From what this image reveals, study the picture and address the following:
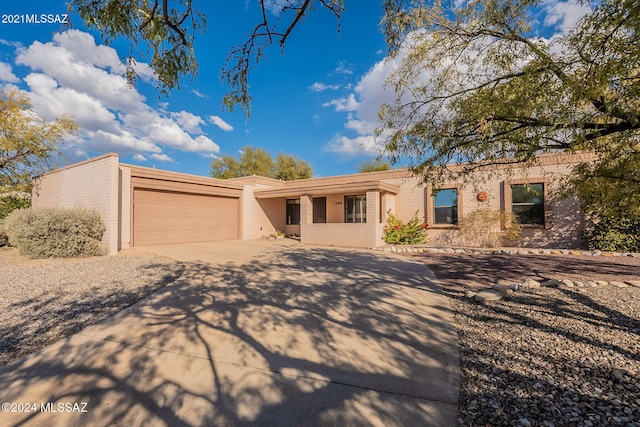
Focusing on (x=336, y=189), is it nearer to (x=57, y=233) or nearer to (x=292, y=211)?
(x=292, y=211)

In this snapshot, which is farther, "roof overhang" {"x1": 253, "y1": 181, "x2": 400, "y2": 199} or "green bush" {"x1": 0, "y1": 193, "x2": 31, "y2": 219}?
"green bush" {"x1": 0, "y1": 193, "x2": 31, "y2": 219}

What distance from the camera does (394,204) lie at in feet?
46.2

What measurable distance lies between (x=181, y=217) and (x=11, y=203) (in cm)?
1001

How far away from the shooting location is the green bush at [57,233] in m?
8.19

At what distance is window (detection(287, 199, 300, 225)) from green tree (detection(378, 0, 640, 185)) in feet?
39.4

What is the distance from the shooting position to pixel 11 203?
46.7 feet

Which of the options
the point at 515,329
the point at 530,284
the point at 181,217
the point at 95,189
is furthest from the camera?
the point at 181,217

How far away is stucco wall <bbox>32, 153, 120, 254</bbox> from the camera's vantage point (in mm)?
9164

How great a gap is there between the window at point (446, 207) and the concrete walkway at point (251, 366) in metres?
9.02

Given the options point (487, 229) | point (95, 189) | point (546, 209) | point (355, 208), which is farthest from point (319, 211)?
point (546, 209)

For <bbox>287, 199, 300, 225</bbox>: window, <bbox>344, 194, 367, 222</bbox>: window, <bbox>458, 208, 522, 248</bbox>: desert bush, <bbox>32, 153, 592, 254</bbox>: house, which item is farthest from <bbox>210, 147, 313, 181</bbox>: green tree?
<bbox>458, 208, 522, 248</bbox>: desert bush

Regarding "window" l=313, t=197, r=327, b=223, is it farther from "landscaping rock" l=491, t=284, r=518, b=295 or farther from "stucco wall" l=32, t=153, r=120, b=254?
"landscaping rock" l=491, t=284, r=518, b=295

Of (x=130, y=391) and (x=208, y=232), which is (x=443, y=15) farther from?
(x=208, y=232)

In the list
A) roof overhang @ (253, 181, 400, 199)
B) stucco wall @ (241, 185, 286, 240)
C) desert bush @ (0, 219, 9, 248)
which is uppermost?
roof overhang @ (253, 181, 400, 199)
